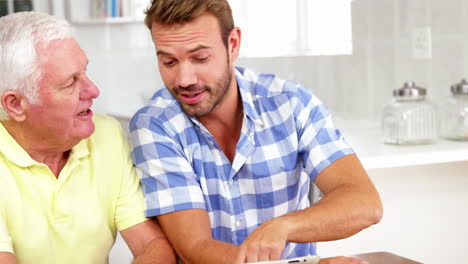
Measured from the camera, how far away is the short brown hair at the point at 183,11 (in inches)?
70.7

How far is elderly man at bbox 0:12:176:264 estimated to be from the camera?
1.64 metres

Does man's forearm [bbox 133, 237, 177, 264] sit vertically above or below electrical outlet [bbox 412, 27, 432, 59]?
below

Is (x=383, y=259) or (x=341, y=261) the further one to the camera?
(x=383, y=259)

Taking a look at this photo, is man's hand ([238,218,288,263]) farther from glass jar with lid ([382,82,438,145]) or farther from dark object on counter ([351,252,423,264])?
glass jar with lid ([382,82,438,145])

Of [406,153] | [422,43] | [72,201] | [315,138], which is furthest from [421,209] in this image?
[72,201]

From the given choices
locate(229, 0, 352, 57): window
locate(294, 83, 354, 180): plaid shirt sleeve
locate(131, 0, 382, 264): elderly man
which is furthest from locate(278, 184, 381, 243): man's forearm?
locate(229, 0, 352, 57): window

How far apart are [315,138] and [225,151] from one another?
0.23m

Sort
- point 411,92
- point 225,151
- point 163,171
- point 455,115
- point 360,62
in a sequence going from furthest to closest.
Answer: point 360,62 < point 455,115 < point 411,92 < point 225,151 < point 163,171

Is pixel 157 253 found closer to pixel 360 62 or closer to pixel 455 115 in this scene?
pixel 455 115

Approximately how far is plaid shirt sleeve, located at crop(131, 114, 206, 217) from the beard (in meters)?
0.07

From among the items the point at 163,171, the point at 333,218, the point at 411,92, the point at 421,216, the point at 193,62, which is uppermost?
the point at 193,62

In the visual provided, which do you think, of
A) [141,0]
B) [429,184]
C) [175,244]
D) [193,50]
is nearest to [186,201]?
[175,244]

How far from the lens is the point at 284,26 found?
4.02 m

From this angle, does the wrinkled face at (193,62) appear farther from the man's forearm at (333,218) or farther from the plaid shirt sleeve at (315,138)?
the man's forearm at (333,218)
